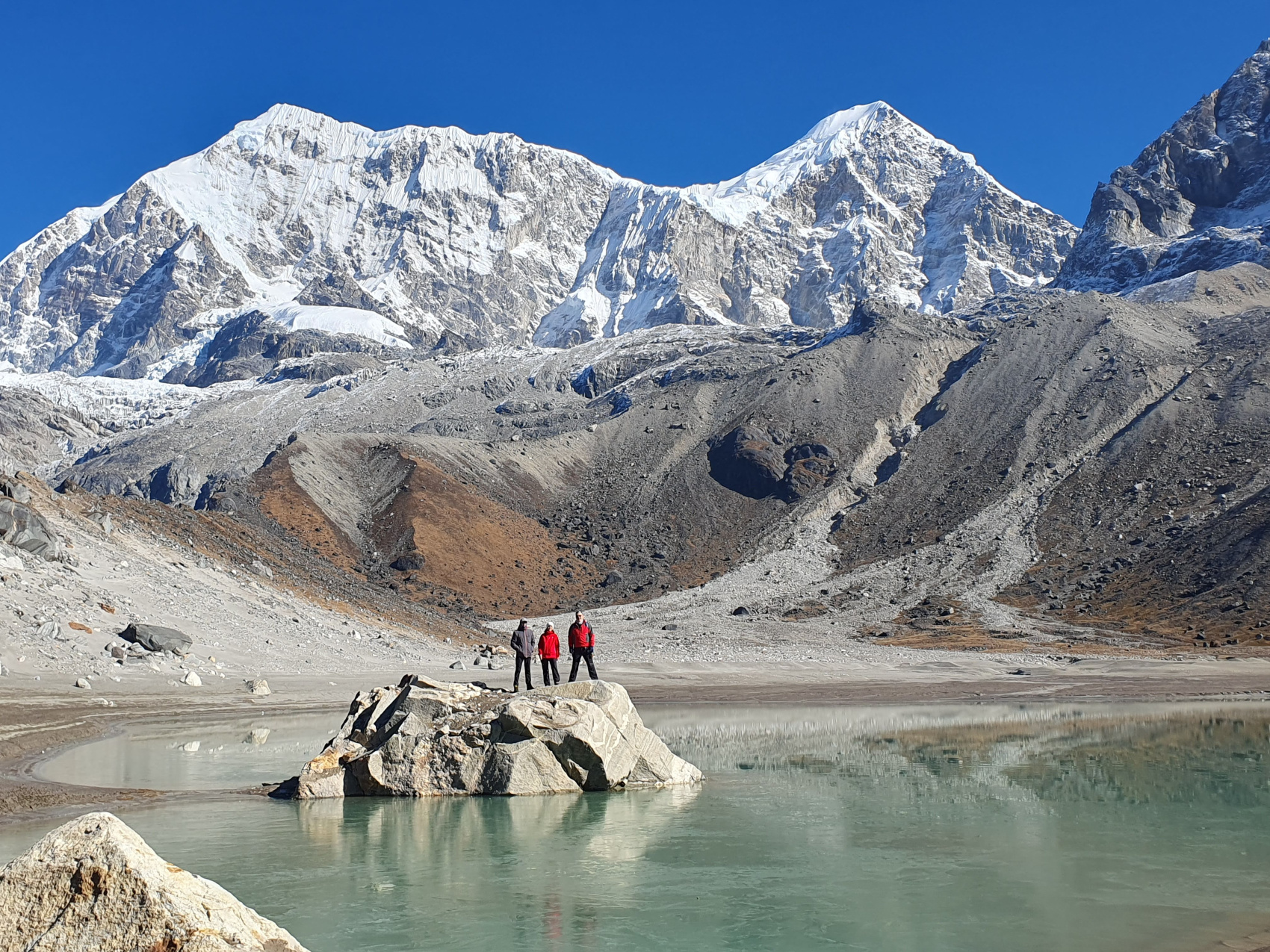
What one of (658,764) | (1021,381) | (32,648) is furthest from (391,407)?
(658,764)

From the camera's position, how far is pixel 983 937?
11.4 metres

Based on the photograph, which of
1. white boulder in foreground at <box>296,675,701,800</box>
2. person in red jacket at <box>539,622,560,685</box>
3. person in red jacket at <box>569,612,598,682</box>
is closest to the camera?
white boulder in foreground at <box>296,675,701,800</box>

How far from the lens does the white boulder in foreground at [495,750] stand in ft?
65.9

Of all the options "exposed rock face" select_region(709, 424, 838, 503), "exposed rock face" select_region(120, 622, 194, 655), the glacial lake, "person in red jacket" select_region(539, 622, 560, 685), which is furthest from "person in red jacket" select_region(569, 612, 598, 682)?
"exposed rock face" select_region(709, 424, 838, 503)

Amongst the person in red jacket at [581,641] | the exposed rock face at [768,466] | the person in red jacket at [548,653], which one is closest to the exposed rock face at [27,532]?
the person in red jacket at [548,653]

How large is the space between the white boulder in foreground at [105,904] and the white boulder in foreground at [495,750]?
38.5 feet

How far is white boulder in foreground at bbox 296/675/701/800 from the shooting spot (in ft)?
65.9

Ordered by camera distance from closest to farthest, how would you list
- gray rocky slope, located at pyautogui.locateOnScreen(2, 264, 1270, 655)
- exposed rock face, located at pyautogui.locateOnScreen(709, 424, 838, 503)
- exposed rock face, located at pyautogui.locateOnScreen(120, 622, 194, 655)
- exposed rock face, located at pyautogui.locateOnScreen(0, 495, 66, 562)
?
exposed rock face, located at pyautogui.locateOnScreen(120, 622, 194, 655) < exposed rock face, located at pyautogui.locateOnScreen(0, 495, 66, 562) < gray rocky slope, located at pyautogui.locateOnScreen(2, 264, 1270, 655) < exposed rock face, located at pyautogui.locateOnScreen(709, 424, 838, 503)

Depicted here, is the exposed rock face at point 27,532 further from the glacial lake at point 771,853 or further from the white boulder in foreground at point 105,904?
the white boulder in foreground at point 105,904

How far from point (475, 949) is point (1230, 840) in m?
11.2

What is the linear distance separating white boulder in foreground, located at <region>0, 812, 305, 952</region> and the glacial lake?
116 inches

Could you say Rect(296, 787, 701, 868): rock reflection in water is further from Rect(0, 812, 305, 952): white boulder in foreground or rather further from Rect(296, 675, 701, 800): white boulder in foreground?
Rect(0, 812, 305, 952): white boulder in foreground

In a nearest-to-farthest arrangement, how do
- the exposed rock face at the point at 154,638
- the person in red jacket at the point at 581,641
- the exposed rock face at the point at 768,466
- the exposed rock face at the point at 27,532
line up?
the person in red jacket at the point at 581,641
the exposed rock face at the point at 154,638
the exposed rock face at the point at 27,532
the exposed rock face at the point at 768,466

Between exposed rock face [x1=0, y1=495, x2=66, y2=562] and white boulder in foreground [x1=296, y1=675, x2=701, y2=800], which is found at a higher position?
exposed rock face [x1=0, y1=495, x2=66, y2=562]
